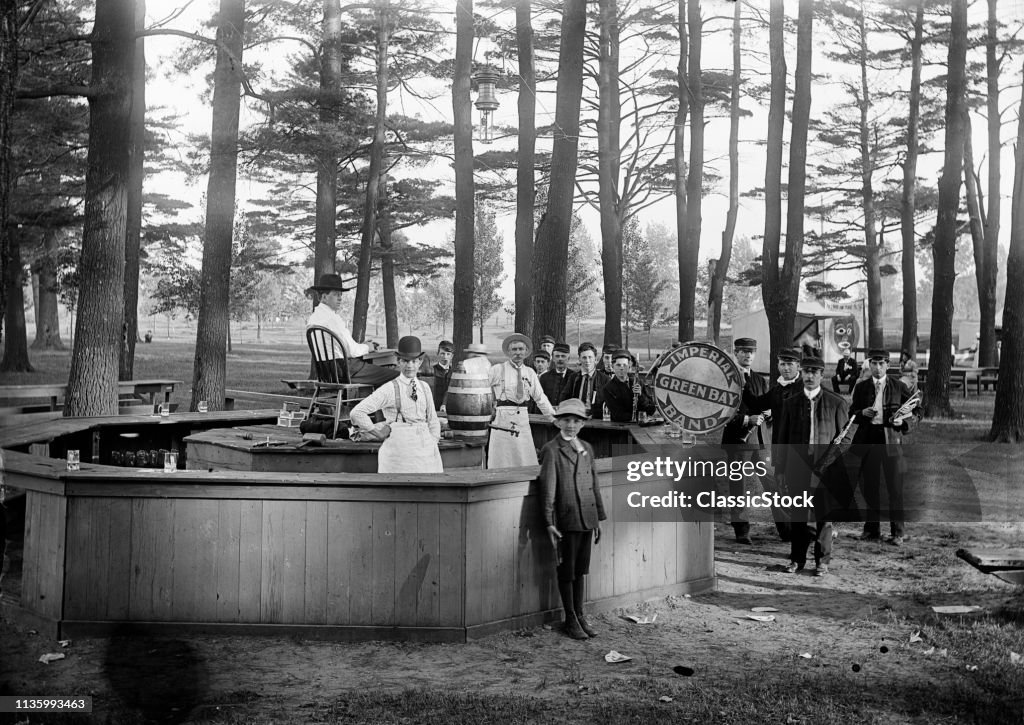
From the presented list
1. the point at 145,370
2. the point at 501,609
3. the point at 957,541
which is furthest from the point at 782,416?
the point at 145,370

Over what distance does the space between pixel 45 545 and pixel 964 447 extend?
1522cm

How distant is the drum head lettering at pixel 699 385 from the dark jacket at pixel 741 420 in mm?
2203

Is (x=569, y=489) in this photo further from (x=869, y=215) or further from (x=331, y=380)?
(x=869, y=215)

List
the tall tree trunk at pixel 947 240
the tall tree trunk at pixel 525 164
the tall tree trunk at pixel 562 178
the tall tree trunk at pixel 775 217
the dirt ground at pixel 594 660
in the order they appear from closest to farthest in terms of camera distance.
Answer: the dirt ground at pixel 594 660 → the tall tree trunk at pixel 562 178 → the tall tree trunk at pixel 525 164 → the tall tree trunk at pixel 775 217 → the tall tree trunk at pixel 947 240

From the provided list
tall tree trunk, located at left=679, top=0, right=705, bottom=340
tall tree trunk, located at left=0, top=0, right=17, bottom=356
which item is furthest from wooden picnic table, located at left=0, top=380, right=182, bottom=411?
tall tree trunk, located at left=679, top=0, right=705, bottom=340

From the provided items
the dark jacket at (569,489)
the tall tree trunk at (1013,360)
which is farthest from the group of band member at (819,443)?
the tall tree trunk at (1013,360)

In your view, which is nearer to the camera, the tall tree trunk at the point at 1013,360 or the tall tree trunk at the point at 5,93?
the tall tree trunk at the point at 5,93

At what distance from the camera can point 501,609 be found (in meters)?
7.32

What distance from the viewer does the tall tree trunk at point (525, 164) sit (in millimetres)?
19344

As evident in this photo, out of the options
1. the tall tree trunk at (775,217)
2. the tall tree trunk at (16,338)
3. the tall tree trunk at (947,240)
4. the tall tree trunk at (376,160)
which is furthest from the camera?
the tall tree trunk at (16,338)

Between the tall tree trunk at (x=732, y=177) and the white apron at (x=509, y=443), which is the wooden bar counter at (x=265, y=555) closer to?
the white apron at (x=509, y=443)

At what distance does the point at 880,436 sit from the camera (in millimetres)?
10805

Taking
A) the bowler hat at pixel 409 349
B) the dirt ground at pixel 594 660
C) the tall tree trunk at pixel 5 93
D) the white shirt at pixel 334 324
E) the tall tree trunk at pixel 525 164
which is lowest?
the dirt ground at pixel 594 660

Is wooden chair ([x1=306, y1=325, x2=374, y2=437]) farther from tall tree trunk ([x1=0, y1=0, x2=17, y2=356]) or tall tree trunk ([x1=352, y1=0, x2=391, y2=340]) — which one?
tall tree trunk ([x1=352, y1=0, x2=391, y2=340])
